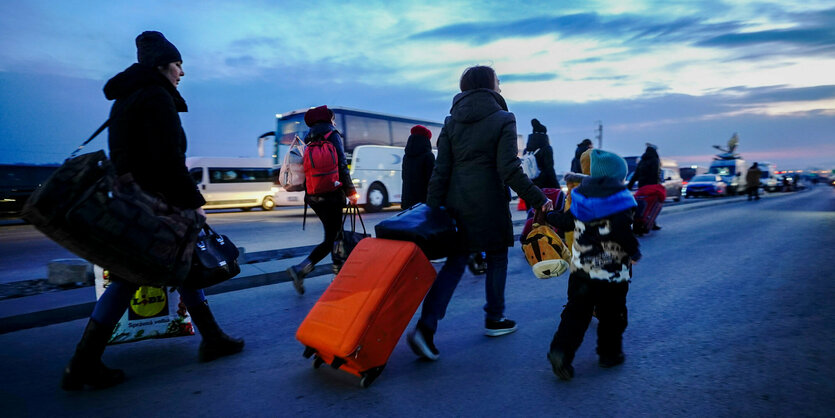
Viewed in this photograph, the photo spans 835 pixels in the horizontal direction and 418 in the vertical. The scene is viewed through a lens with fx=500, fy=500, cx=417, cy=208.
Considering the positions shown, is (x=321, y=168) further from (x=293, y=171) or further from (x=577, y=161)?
(x=577, y=161)

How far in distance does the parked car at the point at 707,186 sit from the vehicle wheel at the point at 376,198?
21.5 m

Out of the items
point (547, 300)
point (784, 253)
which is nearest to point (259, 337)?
point (547, 300)

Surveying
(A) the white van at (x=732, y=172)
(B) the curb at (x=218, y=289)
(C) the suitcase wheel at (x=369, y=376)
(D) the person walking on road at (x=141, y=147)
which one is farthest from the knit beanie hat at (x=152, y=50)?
(A) the white van at (x=732, y=172)

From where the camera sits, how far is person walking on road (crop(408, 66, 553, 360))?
128 inches

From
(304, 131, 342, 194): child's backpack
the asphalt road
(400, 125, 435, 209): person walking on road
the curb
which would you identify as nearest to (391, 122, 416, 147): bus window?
the curb

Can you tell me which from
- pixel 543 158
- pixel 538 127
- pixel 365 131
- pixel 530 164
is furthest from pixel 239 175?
pixel 530 164

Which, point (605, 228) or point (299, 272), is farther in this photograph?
point (299, 272)

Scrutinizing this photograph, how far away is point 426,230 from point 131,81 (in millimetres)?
1831

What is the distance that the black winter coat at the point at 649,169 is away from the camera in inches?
378

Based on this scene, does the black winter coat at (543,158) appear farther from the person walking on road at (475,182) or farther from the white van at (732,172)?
the white van at (732,172)

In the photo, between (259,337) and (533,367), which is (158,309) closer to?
(259,337)

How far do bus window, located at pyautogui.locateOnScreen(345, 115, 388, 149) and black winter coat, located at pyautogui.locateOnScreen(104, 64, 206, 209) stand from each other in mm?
14835

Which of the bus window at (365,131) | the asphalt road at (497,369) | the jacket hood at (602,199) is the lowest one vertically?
the asphalt road at (497,369)

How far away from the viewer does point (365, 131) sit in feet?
59.7
